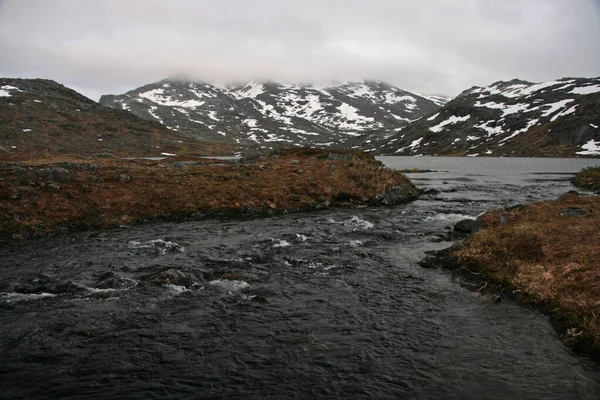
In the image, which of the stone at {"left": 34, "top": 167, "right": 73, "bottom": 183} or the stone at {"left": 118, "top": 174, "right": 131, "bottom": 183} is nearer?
the stone at {"left": 34, "top": 167, "right": 73, "bottom": 183}

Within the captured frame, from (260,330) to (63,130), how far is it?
171240 millimetres

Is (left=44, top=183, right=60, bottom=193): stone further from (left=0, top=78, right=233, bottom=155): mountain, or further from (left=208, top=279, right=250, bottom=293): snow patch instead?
(left=0, top=78, right=233, bottom=155): mountain

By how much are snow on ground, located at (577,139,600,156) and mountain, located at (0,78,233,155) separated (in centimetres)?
18460

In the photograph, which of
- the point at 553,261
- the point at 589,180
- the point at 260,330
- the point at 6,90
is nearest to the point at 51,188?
the point at 260,330

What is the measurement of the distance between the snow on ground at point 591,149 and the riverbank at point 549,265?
7373 inches

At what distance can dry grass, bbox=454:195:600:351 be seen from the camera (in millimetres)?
14202

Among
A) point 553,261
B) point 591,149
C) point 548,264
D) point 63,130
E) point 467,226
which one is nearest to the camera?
point 548,264

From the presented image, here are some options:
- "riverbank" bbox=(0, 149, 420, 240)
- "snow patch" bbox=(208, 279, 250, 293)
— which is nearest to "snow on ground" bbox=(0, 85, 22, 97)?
"riverbank" bbox=(0, 149, 420, 240)

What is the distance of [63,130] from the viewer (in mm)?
153125

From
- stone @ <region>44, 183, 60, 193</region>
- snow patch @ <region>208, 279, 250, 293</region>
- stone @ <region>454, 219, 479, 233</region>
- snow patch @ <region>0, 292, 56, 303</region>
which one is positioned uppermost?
stone @ <region>44, 183, 60, 193</region>

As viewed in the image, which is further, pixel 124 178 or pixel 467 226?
pixel 124 178

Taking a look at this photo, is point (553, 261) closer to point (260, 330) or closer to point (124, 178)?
point (260, 330)

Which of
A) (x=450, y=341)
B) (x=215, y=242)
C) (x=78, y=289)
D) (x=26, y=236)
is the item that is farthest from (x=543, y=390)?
(x=26, y=236)

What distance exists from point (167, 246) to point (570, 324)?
71.1 feet
